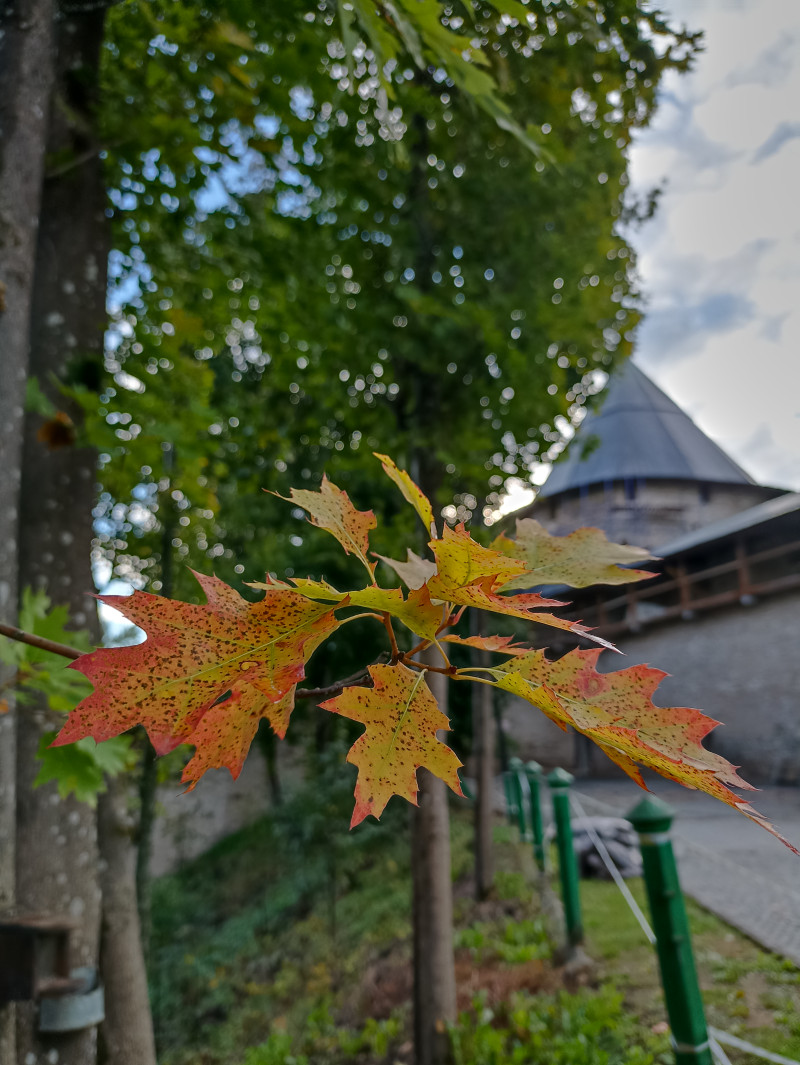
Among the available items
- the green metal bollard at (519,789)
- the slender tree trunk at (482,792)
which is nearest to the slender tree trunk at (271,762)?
the green metal bollard at (519,789)

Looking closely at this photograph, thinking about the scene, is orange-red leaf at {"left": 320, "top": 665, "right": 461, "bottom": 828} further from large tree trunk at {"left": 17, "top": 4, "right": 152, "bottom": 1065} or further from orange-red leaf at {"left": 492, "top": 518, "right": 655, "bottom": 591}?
large tree trunk at {"left": 17, "top": 4, "right": 152, "bottom": 1065}

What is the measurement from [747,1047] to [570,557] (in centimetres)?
230

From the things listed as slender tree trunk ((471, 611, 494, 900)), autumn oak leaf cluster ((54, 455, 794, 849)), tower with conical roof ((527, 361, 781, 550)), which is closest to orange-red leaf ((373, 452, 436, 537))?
autumn oak leaf cluster ((54, 455, 794, 849))

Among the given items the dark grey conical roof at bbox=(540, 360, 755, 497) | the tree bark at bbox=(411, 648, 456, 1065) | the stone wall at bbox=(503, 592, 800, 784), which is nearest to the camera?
the tree bark at bbox=(411, 648, 456, 1065)

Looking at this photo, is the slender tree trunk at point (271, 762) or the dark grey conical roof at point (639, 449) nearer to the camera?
the slender tree trunk at point (271, 762)

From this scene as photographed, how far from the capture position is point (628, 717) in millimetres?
409

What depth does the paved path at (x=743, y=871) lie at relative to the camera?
3543mm

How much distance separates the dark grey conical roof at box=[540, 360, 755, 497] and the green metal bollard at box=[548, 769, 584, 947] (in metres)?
13.4

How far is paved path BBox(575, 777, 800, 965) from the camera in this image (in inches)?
139

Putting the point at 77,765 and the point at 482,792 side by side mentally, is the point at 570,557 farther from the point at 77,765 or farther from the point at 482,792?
the point at 482,792

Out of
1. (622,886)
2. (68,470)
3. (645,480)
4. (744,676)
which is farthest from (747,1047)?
(645,480)

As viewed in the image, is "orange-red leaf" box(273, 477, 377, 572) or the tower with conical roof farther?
the tower with conical roof

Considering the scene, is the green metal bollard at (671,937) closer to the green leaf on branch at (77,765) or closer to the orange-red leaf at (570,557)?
the green leaf on branch at (77,765)

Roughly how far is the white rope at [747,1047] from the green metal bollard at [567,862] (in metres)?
1.26
